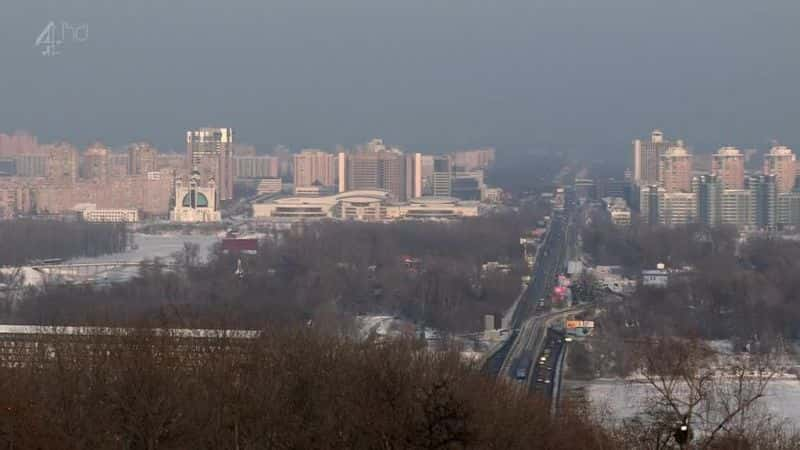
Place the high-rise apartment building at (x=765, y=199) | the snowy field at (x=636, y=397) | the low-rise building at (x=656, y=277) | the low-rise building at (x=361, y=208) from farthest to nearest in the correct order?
the low-rise building at (x=361, y=208) → the high-rise apartment building at (x=765, y=199) → the low-rise building at (x=656, y=277) → the snowy field at (x=636, y=397)

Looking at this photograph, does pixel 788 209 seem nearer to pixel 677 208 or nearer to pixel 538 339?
pixel 677 208

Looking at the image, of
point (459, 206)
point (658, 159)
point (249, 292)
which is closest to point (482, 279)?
point (249, 292)

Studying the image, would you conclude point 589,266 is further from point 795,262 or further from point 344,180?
point 344,180

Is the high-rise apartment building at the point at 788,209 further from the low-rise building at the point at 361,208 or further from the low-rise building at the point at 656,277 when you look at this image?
the low-rise building at the point at 656,277

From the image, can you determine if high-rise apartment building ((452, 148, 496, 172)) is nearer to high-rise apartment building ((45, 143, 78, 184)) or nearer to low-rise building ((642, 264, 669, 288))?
high-rise apartment building ((45, 143, 78, 184))

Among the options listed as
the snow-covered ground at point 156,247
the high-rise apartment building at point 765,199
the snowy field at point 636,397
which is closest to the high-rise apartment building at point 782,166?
the high-rise apartment building at point 765,199
